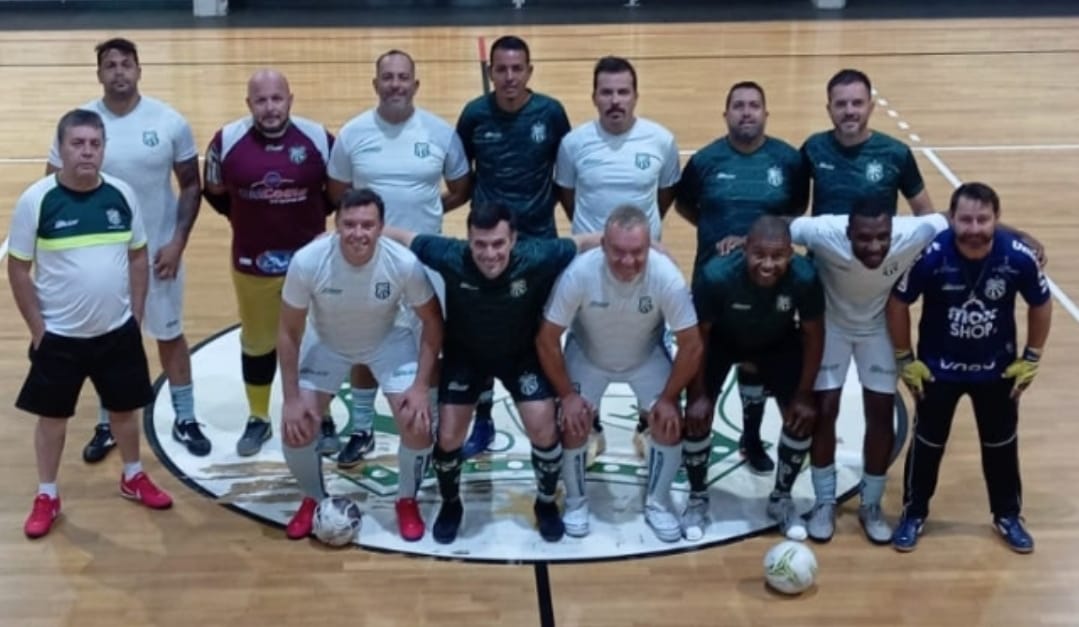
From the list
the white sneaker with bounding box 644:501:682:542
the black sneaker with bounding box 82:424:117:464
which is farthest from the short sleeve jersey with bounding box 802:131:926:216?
the black sneaker with bounding box 82:424:117:464

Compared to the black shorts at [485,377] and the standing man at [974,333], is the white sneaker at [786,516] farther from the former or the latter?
the black shorts at [485,377]

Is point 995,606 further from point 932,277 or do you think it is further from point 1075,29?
point 1075,29

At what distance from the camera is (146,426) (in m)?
7.30

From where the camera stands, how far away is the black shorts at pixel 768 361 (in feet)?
20.0

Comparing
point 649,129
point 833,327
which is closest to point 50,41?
point 649,129

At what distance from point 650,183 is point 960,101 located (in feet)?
28.1

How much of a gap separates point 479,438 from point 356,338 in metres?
1.14

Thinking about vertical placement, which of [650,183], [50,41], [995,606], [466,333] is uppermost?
[50,41]

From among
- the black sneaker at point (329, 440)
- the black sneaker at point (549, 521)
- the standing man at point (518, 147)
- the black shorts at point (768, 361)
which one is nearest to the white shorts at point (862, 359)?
the black shorts at point (768, 361)

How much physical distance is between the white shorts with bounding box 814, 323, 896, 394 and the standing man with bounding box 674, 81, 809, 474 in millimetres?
469

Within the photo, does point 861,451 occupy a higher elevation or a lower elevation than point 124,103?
lower

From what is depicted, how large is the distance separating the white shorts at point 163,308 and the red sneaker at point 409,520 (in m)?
1.51

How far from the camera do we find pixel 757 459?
22.5ft

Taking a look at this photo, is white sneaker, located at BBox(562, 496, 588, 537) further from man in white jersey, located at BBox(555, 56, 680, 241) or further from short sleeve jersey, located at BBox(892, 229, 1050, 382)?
short sleeve jersey, located at BBox(892, 229, 1050, 382)
